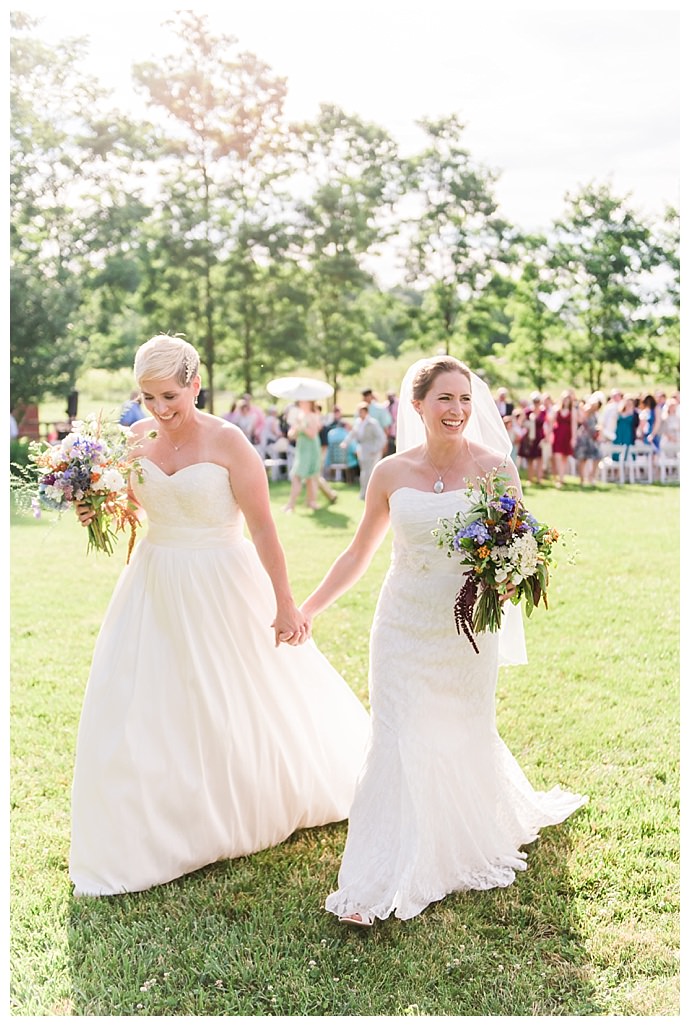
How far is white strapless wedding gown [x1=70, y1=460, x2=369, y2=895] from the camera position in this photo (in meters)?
4.91

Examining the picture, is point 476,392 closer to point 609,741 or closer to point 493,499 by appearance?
point 493,499

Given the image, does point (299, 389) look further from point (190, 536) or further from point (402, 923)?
point (402, 923)

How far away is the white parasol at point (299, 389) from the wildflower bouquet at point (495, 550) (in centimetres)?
1589

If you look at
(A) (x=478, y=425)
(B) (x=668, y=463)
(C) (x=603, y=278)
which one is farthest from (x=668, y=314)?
(A) (x=478, y=425)

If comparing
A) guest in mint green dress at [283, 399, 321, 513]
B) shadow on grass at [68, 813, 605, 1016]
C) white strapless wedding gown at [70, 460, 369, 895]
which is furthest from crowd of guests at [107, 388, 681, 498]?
shadow on grass at [68, 813, 605, 1016]

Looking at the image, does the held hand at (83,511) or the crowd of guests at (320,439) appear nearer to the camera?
the held hand at (83,511)

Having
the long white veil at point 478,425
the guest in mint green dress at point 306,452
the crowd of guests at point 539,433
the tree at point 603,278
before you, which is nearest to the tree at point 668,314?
the tree at point 603,278

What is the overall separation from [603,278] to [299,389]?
62.4 ft

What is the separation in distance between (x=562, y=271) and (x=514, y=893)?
111 feet

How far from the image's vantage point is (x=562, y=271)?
3606 centimetres

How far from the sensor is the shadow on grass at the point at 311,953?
13.1 feet

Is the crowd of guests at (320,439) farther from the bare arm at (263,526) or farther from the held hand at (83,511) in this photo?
the held hand at (83,511)

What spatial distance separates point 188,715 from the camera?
198 inches

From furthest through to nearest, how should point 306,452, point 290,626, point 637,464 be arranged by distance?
point 637,464
point 306,452
point 290,626
